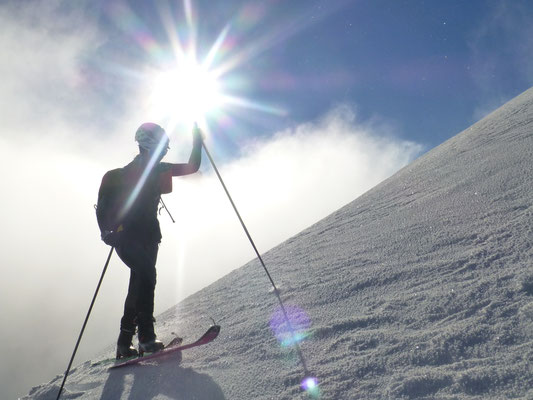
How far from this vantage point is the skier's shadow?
360cm

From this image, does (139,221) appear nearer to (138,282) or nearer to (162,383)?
(138,282)

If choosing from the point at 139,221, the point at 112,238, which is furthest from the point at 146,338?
the point at 139,221

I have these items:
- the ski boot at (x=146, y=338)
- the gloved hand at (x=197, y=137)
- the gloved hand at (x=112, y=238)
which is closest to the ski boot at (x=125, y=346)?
the ski boot at (x=146, y=338)

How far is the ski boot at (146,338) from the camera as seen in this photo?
16.3ft

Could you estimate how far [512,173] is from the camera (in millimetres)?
6734

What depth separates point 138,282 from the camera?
16.8 ft

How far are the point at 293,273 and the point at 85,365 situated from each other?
3.15 meters

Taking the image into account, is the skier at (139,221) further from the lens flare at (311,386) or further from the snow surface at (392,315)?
the lens flare at (311,386)

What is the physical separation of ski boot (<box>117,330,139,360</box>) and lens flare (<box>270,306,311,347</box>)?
68.4 inches

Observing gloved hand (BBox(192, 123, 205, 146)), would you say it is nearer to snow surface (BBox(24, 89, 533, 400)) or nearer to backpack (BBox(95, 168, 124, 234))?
backpack (BBox(95, 168, 124, 234))

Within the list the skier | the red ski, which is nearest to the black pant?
the skier

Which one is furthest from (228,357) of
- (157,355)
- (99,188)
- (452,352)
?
(99,188)

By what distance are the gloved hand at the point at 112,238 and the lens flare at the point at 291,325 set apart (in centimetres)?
198

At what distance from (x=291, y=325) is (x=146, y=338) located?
5.68 feet
